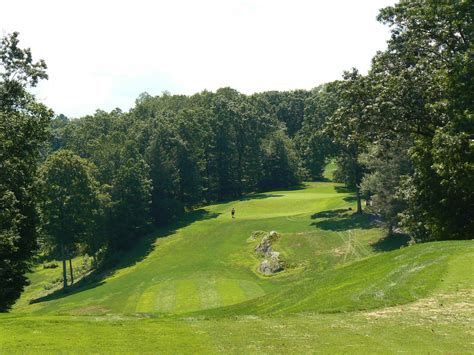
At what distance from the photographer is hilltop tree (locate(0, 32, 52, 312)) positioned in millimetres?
32566

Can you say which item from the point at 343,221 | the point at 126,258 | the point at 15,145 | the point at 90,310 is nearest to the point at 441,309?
the point at 15,145

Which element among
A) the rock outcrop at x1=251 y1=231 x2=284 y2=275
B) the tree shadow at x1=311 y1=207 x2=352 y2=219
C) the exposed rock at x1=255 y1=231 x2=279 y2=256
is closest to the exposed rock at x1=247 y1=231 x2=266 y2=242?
the rock outcrop at x1=251 y1=231 x2=284 y2=275

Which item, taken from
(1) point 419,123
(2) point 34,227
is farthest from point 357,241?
(2) point 34,227

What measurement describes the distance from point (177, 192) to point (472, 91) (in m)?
70.1

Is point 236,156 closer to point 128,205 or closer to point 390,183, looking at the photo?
point 128,205

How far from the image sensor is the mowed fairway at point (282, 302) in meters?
14.4

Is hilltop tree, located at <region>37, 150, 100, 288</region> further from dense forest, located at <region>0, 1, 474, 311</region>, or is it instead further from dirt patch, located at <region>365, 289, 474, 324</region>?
dirt patch, located at <region>365, 289, 474, 324</region>

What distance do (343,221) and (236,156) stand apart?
48618 millimetres

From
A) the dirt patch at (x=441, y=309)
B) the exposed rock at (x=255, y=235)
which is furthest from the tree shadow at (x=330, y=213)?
the dirt patch at (x=441, y=309)

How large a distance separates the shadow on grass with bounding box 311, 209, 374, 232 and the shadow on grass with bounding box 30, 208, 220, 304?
71.6 feet

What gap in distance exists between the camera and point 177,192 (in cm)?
9294

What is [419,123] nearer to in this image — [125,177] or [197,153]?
[125,177]

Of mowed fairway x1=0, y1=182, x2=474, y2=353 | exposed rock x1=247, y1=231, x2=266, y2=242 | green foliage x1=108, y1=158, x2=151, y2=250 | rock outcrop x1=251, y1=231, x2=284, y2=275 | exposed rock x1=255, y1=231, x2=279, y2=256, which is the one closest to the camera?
mowed fairway x1=0, y1=182, x2=474, y2=353

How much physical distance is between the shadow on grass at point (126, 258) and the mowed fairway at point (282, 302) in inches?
31.6
